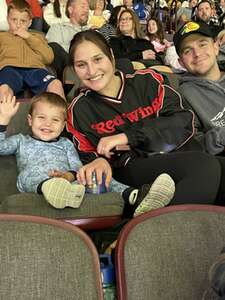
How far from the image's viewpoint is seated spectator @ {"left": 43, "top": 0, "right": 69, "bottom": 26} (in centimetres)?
379

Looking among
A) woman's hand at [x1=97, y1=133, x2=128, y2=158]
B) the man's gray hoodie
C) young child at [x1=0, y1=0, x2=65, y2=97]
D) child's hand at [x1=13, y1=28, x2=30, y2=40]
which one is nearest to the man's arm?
the man's gray hoodie

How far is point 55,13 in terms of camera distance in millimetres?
3820

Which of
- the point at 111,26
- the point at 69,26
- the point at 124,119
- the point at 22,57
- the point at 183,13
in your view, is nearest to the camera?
the point at 124,119

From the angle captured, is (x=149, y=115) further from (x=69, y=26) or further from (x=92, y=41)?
(x=69, y=26)

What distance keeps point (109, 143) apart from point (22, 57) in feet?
3.97

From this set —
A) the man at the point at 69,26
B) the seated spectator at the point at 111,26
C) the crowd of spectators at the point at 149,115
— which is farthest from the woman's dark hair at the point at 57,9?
the crowd of spectators at the point at 149,115

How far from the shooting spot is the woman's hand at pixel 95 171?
1534 millimetres

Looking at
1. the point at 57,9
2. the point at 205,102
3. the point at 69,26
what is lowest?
the point at 205,102

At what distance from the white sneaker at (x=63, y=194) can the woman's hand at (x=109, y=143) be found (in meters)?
0.30

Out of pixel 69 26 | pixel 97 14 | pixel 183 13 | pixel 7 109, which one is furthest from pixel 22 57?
pixel 183 13

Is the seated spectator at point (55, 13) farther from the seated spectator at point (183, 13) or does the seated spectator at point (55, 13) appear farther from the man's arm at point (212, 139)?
the man's arm at point (212, 139)

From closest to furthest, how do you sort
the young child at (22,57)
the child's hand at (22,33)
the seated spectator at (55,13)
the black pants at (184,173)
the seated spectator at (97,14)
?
the black pants at (184,173)
the young child at (22,57)
the child's hand at (22,33)
the seated spectator at (55,13)
the seated spectator at (97,14)

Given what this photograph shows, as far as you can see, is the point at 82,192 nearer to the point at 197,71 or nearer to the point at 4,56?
the point at 197,71

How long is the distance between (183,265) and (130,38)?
296 cm
